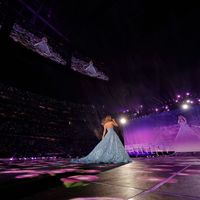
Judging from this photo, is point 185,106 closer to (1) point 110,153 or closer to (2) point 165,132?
(2) point 165,132

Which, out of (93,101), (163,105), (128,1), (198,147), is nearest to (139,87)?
(163,105)

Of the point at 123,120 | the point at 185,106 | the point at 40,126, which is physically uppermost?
the point at 185,106

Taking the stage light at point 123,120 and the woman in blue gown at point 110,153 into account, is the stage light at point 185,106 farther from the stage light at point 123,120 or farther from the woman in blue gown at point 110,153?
the woman in blue gown at point 110,153

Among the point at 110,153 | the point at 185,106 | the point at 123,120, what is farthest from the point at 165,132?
the point at 110,153

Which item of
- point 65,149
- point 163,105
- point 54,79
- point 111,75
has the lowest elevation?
point 65,149

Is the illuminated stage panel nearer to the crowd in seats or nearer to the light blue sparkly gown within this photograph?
the crowd in seats

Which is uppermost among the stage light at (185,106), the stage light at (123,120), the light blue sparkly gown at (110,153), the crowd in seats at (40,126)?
the stage light at (185,106)

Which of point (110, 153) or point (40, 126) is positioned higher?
point (40, 126)

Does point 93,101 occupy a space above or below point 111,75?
below

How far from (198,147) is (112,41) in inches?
241

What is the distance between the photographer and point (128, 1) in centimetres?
608

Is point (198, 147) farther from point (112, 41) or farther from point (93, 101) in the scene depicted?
point (112, 41)

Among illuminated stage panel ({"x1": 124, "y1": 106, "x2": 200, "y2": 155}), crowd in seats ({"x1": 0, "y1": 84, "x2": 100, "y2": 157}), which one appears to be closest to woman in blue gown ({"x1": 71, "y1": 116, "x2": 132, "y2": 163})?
crowd in seats ({"x1": 0, "y1": 84, "x2": 100, "y2": 157})

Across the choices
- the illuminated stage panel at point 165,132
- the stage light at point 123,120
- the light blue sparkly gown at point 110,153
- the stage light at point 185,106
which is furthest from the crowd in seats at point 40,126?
the stage light at point 185,106
